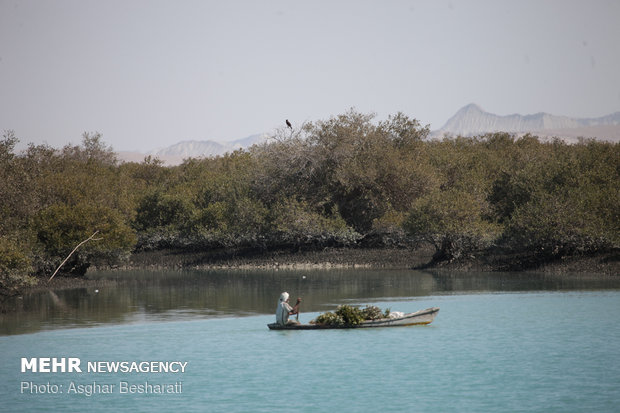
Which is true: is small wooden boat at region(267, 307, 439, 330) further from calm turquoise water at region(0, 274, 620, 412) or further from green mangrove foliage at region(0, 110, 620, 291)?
green mangrove foliage at region(0, 110, 620, 291)

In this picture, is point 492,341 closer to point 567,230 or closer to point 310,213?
point 567,230

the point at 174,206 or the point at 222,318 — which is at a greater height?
the point at 174,206

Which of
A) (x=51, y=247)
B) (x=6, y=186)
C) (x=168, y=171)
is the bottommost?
(x=51, y=247)

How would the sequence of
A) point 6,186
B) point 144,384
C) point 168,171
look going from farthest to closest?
1. point 168,171
2. point 6,186
3. point 144,384

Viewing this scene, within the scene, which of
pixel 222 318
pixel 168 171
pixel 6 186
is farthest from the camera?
pixel 168 171

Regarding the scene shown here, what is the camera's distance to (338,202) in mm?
83438

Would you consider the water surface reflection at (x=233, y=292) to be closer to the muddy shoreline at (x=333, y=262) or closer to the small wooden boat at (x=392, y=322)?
the muddy shoreline at (x=333, y=262)

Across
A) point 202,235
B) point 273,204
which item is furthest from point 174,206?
point 273,204

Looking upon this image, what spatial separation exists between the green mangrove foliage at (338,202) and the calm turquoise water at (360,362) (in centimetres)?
1849

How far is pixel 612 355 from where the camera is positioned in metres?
28.5

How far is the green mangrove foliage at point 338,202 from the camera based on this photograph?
59719 millimetres

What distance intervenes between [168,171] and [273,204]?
48.2 m

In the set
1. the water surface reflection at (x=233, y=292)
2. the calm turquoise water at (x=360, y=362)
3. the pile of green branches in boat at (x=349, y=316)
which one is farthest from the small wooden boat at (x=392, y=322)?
the water surface reflection at (x=233, y=292)

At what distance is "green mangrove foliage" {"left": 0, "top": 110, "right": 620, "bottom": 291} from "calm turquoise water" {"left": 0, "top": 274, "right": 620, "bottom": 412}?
1849 centimetres
